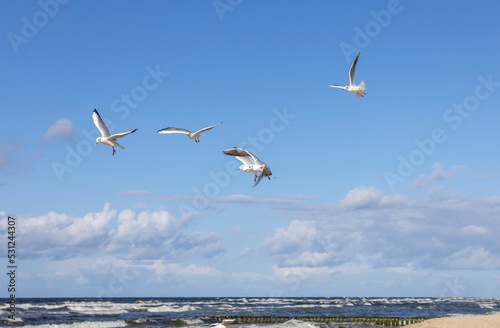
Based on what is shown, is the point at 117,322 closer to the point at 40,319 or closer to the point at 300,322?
the point at 40,319

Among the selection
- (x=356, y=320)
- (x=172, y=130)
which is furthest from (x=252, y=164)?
(x=356, y=320)

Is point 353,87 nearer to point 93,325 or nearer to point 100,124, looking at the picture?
point 100,124

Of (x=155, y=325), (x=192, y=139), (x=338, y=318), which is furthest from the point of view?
(x=338, y=318)

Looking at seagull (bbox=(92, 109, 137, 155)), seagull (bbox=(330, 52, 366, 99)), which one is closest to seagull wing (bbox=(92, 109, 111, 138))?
seagull (bbox=(92, 109, 137, 155))

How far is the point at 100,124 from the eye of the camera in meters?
18.3

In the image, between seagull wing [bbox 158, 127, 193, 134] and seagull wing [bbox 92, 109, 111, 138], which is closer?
seagull wing [bbox 158, 127, 193, 134]

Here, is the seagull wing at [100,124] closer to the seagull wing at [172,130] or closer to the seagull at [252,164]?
the seagull wing at [172,130]

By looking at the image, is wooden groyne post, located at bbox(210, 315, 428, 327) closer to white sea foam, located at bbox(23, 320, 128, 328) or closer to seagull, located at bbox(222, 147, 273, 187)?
white sea foam, located at bbox(23, 320, 128, 328)

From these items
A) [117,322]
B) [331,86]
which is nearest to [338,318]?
[117,322]

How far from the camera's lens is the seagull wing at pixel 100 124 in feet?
59.4

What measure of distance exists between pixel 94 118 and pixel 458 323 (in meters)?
15.3

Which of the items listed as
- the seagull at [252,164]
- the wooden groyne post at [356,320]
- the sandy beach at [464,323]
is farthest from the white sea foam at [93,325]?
the seagull at [252,164]

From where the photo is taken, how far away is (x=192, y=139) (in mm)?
17328

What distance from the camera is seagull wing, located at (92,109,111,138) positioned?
18.1 m
